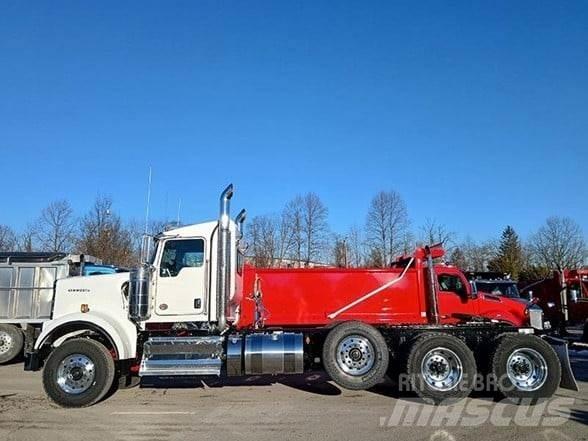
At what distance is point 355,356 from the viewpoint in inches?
390

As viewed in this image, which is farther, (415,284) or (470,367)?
(415,284)

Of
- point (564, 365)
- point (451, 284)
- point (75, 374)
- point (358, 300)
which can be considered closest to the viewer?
point (75, 374)

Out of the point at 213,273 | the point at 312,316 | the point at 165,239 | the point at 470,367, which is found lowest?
the point at 470,367

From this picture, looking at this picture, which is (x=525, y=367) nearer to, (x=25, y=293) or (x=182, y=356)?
(x=182, y=356)

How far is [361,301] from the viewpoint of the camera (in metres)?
11.0

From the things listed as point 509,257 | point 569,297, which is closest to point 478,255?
point 509,257

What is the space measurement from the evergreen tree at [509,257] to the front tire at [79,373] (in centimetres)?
5081

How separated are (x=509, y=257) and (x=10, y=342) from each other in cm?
5731

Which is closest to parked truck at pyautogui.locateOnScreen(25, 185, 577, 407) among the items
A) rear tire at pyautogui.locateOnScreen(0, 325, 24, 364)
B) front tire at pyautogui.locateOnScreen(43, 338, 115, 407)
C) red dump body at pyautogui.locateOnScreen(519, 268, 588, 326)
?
front tire at pyautogui.locateOnScreen(43, 338, 115, 407)

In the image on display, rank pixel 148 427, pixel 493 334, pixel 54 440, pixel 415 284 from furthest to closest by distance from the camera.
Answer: pixel 415 284 → pixel 493 334 → pixel 148 427 → pixel 54 440

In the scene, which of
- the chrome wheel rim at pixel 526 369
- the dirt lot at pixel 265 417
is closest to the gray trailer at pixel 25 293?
the dirt lot at pixel 265 417

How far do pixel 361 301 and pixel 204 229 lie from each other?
3.43 meters

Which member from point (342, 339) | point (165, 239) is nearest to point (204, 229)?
point (165, 239)

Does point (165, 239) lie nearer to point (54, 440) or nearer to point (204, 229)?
point (204, 229)
